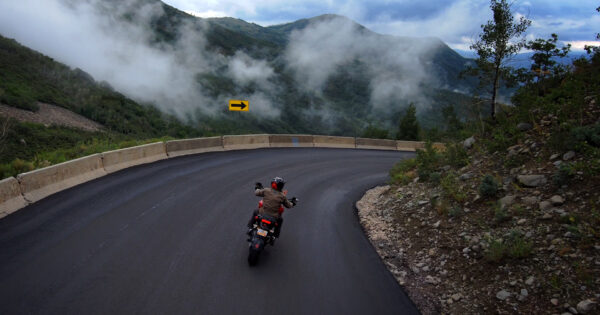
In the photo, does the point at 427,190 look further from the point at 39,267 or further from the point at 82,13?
the point at 82,13

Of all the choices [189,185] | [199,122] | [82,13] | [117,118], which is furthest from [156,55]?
[189,185]

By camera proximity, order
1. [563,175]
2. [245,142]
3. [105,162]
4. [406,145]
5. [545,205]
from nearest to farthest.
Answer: [545,205], [563,175], [105,162], [245,142], [406,145]

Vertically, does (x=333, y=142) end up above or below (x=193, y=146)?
below

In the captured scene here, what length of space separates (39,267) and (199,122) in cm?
10214

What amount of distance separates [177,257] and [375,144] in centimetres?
2243

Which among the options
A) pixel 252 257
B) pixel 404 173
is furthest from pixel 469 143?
pixel 252 257

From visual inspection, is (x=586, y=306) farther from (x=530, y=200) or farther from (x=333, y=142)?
(x=333, y=142)

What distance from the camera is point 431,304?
5.73 meters

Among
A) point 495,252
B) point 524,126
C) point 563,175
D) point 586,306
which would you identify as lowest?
point 586,306

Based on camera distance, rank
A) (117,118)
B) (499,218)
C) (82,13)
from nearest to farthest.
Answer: (499,218) < (117,118) < (82,13)

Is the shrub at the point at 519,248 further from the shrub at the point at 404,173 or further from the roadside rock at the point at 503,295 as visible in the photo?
the shrub at the point at 404,173

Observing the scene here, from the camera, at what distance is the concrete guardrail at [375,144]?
2661cm

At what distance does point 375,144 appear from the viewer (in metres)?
27.3

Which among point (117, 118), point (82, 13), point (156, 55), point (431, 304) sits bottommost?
point (431, 304)
